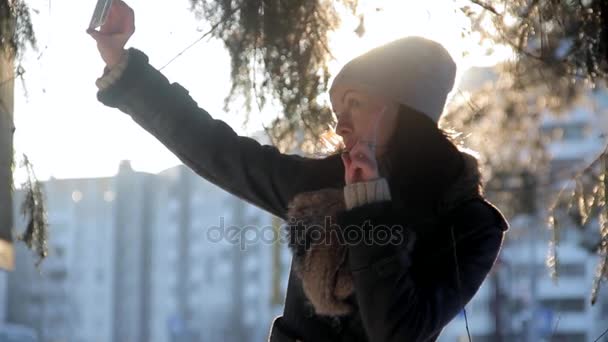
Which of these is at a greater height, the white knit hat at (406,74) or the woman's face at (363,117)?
the white knit hat at (406,74)

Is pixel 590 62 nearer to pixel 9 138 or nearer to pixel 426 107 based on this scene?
pixel 426 107

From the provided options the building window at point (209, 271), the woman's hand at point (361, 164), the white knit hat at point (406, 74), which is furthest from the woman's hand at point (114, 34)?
the building window at point (209, 271)

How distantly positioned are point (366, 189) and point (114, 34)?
2.02ft

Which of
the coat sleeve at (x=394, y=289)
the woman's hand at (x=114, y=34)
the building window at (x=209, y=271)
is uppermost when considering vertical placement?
the woman's hand at (x=114, y=34)

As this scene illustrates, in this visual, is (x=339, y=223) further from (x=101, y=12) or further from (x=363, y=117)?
(x=101, y=12)

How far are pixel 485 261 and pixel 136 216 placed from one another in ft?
195

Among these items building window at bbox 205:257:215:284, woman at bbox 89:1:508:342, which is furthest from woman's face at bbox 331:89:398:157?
building window at bbox 205:257:215:284

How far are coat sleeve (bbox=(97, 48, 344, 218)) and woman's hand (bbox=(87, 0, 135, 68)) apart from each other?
3cm

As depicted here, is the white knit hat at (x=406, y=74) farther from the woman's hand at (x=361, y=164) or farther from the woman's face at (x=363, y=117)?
the woman's hand at (x=361, y=164)

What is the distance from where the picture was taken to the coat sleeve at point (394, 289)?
1.80 metres

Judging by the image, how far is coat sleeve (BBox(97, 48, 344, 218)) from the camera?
2133 mm

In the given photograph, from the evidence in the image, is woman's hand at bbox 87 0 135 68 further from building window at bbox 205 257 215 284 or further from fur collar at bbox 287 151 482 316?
building window at bbox 205 257 215 284

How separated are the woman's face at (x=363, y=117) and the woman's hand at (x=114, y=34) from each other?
42 centimetres

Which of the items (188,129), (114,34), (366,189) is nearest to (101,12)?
(114,34)
